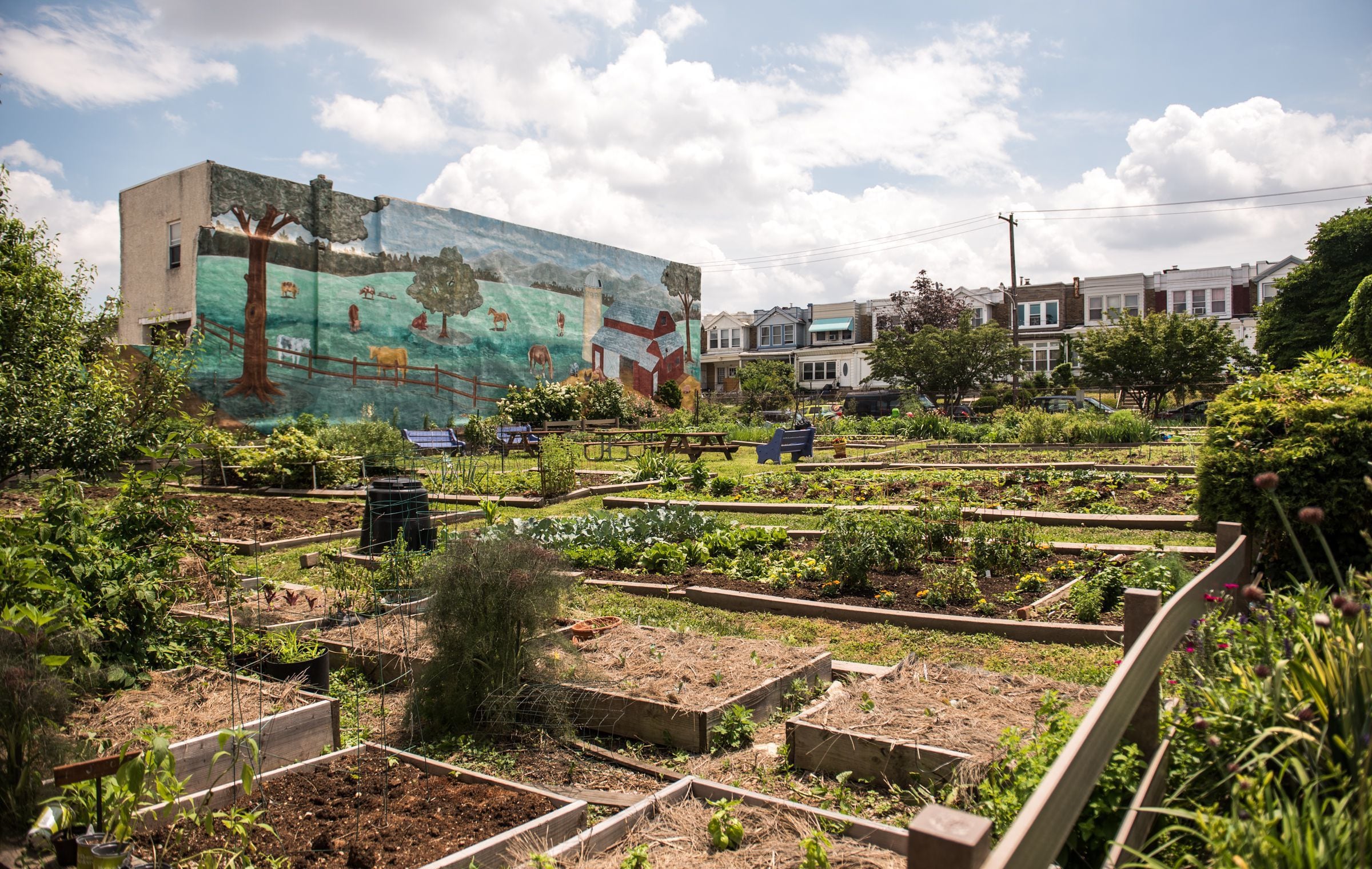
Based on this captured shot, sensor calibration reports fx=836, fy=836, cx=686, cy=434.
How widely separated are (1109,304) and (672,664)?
5423 cm

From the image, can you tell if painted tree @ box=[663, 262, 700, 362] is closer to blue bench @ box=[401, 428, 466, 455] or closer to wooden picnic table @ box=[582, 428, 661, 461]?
wooden picnic table @ box=[582, 428, 661, 461]

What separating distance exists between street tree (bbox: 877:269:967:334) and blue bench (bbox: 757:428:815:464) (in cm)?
3045

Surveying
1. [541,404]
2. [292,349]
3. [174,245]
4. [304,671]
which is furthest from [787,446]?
[174,245]

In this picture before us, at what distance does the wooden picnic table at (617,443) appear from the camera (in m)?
20.9

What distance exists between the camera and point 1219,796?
254cm

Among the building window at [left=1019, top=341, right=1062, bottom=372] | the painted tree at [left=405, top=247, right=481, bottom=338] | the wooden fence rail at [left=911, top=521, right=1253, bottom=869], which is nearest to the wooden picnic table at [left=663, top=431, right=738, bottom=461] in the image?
the painted tree at [left=405, top=247, right=481, bottom=338]

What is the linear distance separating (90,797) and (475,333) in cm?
2672

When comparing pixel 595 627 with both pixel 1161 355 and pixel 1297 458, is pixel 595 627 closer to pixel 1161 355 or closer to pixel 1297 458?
pixel 1297 458

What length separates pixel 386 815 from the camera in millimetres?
3414

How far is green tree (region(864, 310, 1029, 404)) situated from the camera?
32812 mm

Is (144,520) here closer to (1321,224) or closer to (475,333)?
(475,333)

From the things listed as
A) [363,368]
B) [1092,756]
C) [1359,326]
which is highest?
[1359,326]

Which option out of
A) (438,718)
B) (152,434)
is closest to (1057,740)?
(438,718)

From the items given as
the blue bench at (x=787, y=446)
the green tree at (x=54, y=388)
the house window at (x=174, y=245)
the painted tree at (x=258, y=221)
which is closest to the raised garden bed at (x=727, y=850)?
the green tree at (x=54, y=388)
